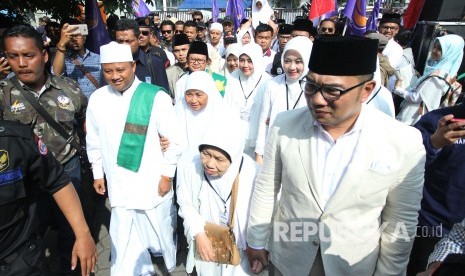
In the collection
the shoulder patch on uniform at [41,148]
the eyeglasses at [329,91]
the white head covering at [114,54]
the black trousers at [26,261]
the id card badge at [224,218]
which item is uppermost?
the eyeglasses at [329,91]

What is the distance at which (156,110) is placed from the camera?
2938 mm

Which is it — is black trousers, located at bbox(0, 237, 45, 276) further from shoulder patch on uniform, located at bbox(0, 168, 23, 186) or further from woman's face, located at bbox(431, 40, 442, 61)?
woman's face, located at bbox(431, 40, 442, 61)

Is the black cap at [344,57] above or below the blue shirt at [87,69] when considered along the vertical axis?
above

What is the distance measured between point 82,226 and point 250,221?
98 cm

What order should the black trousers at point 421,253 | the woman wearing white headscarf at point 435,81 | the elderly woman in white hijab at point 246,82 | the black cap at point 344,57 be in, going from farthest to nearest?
the elderly woman in white hijab at point 246,82, the woman wearing white headscarf at point 435,81, the black trousers at point 421,253, the black cap at point 344,57

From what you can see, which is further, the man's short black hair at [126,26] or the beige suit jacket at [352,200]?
the man's short black hair at [126,26]

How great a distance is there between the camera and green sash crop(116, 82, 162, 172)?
113 inches

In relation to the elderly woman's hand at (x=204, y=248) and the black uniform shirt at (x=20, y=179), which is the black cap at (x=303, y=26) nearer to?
the elderly woman's hand at (x=204, y=248)

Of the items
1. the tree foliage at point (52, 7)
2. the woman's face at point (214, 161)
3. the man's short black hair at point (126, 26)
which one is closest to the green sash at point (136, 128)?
the woman's face at point (214, 161)

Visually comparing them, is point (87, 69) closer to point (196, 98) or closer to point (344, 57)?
point (196, 98)

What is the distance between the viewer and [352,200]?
166 cm

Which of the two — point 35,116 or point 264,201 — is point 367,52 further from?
point 35,116

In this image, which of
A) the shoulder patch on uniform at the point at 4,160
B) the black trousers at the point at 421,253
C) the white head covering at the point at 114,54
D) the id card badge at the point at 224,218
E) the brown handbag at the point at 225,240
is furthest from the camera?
the white head covering at the point at 114,54

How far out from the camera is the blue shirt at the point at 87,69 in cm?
428
